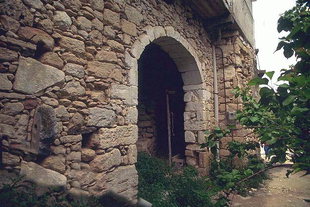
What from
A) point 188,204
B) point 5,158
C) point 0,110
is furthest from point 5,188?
point 188,204

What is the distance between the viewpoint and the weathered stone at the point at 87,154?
260 cm

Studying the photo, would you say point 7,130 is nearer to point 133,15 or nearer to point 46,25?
point 46,25

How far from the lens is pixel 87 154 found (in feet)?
8.52

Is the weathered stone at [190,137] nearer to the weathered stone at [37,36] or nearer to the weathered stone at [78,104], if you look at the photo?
the weathered stone at [78,104]

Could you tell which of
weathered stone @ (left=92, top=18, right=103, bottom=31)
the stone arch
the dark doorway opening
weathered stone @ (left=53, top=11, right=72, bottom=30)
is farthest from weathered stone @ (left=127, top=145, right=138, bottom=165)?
the dark doorway opening

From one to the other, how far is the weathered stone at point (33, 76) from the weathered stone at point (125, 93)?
748mm

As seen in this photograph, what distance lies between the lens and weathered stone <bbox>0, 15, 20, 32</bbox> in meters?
1.95

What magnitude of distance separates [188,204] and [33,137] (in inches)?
98.3

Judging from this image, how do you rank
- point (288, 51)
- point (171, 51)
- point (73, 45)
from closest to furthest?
point (288, 51)
point (73, 45)
point (171, 51)

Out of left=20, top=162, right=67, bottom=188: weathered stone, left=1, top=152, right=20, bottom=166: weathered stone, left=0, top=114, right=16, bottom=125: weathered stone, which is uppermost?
left=0, top=114, right=16, bottom=125: weathered stone

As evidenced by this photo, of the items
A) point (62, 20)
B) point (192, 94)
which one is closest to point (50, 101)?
point (62, 20)

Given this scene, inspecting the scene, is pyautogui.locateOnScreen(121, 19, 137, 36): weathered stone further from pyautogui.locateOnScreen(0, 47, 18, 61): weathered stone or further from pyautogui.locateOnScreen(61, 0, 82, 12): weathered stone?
pyautogui.locateOnScreen(0, 47, 18, 61): weathered stone

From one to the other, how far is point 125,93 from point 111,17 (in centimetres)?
100

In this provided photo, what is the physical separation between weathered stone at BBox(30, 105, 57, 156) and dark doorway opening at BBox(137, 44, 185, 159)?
151 inches
